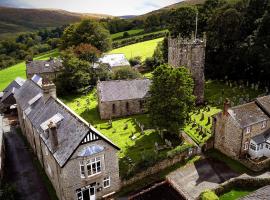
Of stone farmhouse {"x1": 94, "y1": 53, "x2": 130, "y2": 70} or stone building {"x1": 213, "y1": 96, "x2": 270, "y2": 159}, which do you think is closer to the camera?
stone building {"x1": 213, "y1": 96, "x2": 270, "y2": 159}

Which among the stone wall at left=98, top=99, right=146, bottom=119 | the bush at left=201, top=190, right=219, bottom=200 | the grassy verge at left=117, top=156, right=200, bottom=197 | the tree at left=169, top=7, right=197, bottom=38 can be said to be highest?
the tree at left=169, top=7, right=197, bottom=38

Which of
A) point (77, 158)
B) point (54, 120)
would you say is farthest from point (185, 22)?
point (77, 158)

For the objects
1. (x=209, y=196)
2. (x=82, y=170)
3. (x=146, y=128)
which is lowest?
(x=146, y=128)

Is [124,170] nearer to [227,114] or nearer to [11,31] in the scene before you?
[227,114]

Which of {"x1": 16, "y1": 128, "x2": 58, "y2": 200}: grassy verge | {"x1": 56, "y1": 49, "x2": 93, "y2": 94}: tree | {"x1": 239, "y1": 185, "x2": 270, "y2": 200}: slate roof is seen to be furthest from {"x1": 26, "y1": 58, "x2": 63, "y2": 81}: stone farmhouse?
{"x1": 239, "y1": 185, "x2": 270, "y2": 200}: slate roof

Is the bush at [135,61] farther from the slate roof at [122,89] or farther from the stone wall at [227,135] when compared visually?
the stone wall at [227,135]

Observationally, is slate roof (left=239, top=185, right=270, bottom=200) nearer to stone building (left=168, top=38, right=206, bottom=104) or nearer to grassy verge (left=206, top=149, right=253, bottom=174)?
grassy verge (left=206, top=149, right=253, bottom=174)

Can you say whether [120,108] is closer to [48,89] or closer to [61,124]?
[48,89]
